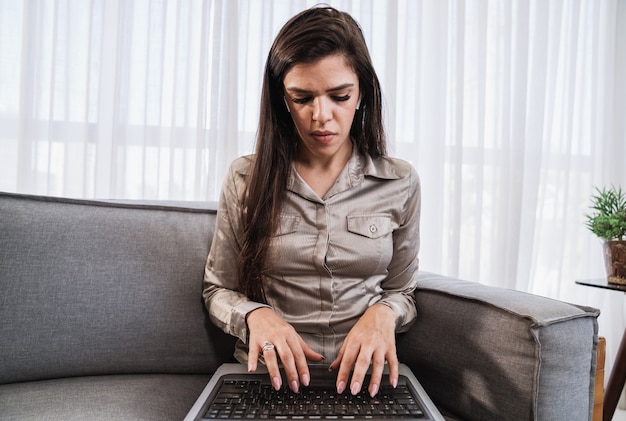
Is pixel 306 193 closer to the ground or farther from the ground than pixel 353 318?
farther from the ground

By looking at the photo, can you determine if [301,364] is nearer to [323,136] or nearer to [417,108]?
[323,136]

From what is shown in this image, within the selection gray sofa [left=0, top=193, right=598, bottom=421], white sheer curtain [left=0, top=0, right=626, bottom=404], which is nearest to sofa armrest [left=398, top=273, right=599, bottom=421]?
gray sofa [left=0, top=193, right=598, bottom=421]

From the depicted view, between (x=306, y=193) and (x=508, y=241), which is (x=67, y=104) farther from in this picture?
(x=508, y=241)

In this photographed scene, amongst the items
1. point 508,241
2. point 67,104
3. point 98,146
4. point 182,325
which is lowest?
point 182,325

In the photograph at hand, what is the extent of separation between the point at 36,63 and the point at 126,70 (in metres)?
0.26

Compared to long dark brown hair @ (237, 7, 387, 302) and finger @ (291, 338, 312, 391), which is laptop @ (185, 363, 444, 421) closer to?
finger @ (291, 338, 312, 391)

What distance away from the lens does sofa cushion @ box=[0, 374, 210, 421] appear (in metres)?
0.76

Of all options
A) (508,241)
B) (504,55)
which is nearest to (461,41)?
(504,55)

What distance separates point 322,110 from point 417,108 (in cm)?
101

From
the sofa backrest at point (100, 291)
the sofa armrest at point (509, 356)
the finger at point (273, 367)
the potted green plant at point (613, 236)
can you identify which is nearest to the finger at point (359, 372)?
the finger at point (273, 367)

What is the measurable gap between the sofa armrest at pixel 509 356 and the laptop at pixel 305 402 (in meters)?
0.12

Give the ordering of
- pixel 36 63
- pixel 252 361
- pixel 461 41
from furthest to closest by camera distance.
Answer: pixel 461 41, pixel 36 63, pixel 252 361

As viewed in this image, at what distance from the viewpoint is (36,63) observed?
4.82ft

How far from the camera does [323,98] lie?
2.82 feet
